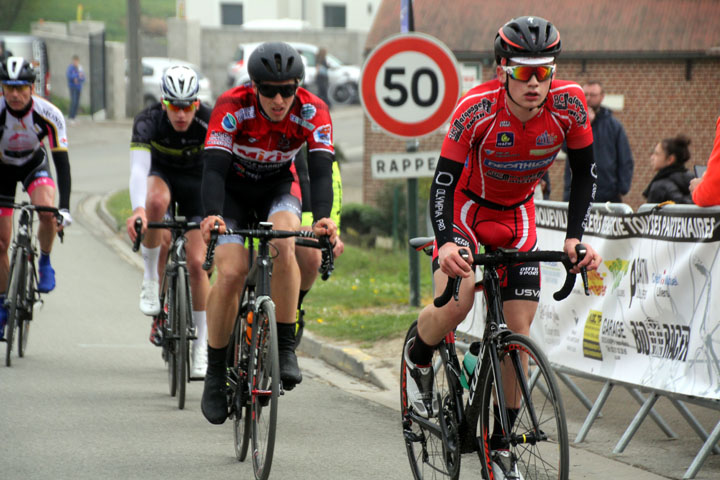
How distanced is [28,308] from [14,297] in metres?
0.20

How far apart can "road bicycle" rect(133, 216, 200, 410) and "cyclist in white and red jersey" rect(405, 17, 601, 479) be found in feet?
8.78

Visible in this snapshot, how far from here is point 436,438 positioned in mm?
5508

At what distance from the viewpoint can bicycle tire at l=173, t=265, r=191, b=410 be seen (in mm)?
7598

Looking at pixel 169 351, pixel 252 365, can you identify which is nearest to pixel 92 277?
pixel 169 351

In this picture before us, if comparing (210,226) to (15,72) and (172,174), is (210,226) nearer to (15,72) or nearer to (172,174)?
(172,174)

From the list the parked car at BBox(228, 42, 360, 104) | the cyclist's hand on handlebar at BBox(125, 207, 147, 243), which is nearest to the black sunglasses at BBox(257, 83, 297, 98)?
the cyclist's hand on handlebar at BBox(125, 207, 147, 243)

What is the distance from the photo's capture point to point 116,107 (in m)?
38.8

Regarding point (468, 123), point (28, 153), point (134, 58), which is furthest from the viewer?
point (134, 58)

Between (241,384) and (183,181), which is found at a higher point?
(183,181)

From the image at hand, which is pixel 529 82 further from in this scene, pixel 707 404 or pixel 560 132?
pixel 707 404

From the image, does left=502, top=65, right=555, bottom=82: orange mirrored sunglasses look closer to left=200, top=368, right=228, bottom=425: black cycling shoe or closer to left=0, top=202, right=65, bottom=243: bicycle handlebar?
left=200, top=368, right=228, bottom=425: black cycling shoe

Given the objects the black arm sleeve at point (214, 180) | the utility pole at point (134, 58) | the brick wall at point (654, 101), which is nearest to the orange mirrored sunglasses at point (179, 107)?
the black arm sleeve at point (214, 180)

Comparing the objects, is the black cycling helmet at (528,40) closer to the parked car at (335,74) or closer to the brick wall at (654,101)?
the brick wall at (654,101)

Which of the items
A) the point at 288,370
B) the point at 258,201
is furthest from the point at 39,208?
the point at 288,370
